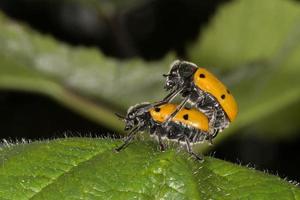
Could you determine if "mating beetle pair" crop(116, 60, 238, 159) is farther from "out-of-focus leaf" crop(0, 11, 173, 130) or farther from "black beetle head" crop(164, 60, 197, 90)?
"out-of-focus leaf" crop(0, 11, 173, 130)

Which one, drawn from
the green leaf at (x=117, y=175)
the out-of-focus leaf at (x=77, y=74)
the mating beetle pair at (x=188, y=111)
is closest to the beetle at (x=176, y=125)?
the mating beetle pair at (x=188, y=111)

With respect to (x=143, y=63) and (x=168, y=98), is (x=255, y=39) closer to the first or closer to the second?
(x=143, y=63)

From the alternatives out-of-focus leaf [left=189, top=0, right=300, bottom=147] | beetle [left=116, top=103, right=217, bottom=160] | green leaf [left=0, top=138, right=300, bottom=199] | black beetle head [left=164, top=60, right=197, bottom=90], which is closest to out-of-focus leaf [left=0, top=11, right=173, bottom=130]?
out-of-focus leaf [left=189, top=0, right=300, bottom=147]

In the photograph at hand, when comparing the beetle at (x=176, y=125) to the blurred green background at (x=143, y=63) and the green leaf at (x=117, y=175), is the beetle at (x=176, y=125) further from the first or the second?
the green leaf at (x=117, y=175)

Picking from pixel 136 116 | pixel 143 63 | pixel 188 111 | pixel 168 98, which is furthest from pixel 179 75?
pixel 143 63

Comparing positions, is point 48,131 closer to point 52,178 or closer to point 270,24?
point 270,24

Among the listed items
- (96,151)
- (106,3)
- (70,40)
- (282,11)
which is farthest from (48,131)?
(96,151)
